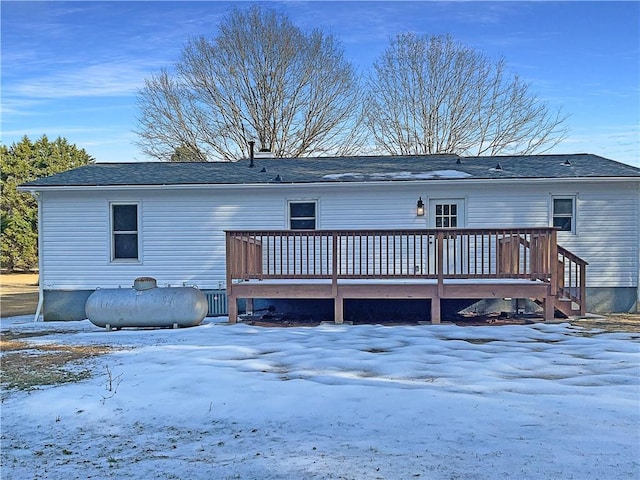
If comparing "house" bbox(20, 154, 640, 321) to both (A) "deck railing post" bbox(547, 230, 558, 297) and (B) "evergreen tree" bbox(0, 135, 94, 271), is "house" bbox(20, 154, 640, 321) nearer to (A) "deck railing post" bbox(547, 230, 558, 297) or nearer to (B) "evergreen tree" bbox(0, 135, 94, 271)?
(A) "deck railing post" bbox(547, 230, 558, 297)

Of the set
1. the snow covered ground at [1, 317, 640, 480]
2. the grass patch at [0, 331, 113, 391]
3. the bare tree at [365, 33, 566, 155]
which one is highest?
the bare tree at [365, 33, 566, 155]

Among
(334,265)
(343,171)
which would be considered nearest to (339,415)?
(334,265)

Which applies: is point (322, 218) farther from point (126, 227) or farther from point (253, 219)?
point (126, 227)

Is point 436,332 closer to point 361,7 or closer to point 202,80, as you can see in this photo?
point 361,7

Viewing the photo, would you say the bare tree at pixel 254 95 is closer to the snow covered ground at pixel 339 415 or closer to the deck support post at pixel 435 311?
the deck support post at pixel 435 311

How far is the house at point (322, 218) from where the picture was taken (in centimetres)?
1188

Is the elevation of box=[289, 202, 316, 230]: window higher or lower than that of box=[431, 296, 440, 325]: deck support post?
higher

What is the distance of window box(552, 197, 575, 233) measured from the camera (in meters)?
12.0

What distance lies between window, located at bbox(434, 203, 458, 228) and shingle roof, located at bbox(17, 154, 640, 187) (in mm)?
674

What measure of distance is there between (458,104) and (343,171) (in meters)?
16.4

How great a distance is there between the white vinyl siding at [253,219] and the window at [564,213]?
0.16 m

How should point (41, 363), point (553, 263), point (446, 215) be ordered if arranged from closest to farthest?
point (41, 363) < point (553, 263) < point (446, 215)

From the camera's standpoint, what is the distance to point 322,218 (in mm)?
12281

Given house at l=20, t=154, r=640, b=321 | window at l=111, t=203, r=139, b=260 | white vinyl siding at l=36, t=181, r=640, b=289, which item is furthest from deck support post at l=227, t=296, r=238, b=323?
window at l=111, t=203, r=139, b=260
